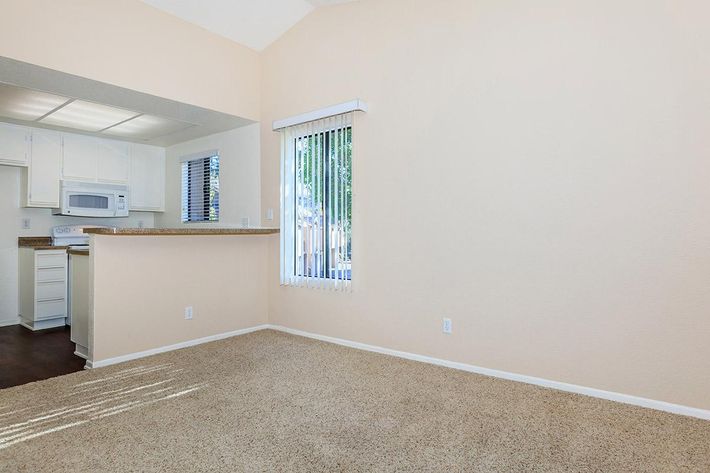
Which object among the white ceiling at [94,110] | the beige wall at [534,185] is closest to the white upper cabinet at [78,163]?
the white ceiling at [94,110]

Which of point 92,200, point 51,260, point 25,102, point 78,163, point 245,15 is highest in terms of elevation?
point 245,15

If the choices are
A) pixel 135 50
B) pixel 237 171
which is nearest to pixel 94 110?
pixel 135 50

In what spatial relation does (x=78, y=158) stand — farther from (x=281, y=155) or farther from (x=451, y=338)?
(x=451, y=338)

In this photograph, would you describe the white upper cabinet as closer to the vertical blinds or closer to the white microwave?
the white microwave

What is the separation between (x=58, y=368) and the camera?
330cm

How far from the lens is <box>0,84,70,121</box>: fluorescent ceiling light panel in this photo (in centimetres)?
358

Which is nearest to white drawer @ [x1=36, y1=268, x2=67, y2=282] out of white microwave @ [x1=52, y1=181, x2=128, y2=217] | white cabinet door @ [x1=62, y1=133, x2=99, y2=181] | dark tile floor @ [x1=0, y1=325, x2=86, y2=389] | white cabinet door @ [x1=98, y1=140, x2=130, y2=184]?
dark tile floor @ [x1=0, y1=325, x2=86, y2=389]

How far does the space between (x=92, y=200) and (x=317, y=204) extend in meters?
3.09

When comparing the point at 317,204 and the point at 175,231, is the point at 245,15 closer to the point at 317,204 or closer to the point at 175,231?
the point at 317,204

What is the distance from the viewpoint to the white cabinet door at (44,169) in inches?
186

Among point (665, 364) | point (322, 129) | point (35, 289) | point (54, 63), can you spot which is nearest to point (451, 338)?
point (665, 364)

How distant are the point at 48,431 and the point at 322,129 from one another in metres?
3.01

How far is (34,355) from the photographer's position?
3639 millimetres

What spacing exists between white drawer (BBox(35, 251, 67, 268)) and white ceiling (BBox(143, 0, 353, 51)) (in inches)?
116
